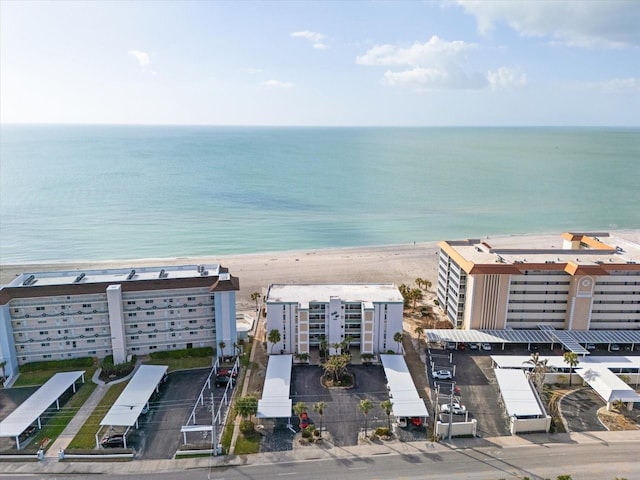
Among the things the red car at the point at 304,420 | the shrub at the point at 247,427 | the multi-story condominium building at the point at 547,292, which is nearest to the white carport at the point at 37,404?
the shrub at the point at 247,427

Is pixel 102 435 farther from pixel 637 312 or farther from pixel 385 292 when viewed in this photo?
pixel 637 312

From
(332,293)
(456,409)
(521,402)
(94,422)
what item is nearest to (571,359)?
(521,402)

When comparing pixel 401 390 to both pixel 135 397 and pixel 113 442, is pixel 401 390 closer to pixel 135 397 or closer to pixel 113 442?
pixel 135 397

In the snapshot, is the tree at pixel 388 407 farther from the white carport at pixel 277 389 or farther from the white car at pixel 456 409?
the white carport at pixel 277 389

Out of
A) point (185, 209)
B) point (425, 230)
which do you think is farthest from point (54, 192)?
point (425, 230)

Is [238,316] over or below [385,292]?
below

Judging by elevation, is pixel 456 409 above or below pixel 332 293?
below

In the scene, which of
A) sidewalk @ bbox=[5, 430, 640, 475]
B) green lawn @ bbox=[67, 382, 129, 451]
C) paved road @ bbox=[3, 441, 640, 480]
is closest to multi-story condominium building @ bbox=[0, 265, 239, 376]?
green lawn @ bbox=[67, 382, 129, 451]
